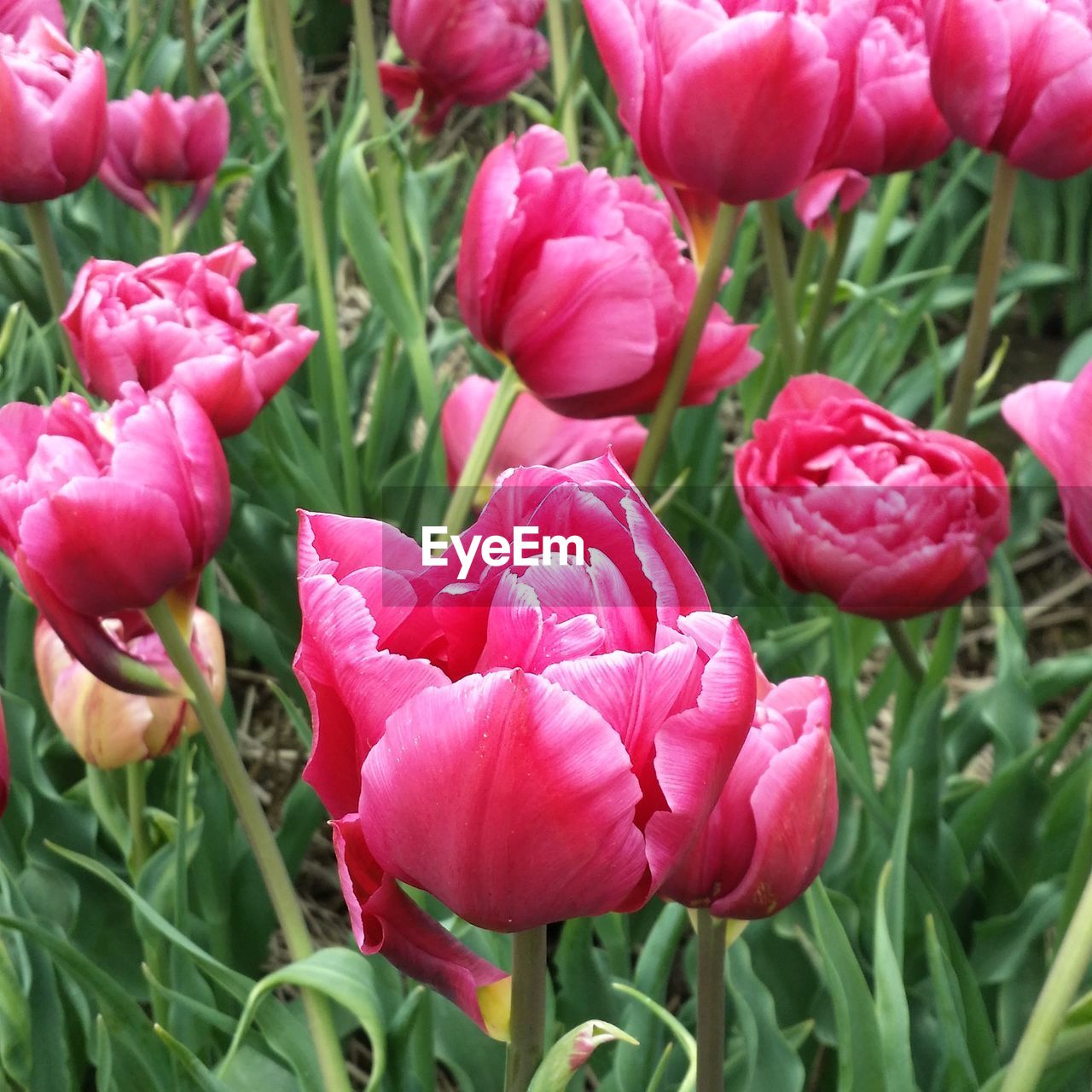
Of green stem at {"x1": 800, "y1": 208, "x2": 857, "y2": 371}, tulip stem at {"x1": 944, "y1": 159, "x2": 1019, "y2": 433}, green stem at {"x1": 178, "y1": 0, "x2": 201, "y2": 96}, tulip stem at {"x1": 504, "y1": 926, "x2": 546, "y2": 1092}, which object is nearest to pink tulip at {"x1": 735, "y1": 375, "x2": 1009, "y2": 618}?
tulip stem at {"x1": 944, "y1": 159, "x2": 1019, "y2": 433}

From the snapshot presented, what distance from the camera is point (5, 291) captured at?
90cm

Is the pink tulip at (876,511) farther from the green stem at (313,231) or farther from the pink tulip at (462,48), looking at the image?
the pink tulip at (462,48)

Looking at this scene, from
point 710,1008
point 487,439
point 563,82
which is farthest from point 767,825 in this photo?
point 563,82

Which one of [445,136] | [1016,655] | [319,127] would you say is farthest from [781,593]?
[319,127]

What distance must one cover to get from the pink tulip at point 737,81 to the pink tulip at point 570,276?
0.11 feet

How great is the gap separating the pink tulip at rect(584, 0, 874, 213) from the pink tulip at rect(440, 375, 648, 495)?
0.47 ft

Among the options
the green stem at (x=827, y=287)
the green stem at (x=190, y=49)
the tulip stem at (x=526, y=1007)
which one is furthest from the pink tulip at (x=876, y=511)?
the green stem at (x=190, y=49)

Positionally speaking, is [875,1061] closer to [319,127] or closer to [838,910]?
[838,910]

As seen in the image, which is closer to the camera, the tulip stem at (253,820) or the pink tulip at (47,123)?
the tulip stem at (253,820)

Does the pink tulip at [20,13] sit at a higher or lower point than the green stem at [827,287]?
higher

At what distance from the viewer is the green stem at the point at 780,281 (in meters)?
0.59

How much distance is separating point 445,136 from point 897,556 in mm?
1295

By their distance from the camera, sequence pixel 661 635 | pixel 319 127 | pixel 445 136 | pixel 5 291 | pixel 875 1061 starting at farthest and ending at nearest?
pixel 319 127, pixel 445 136, pixel 5 291, pixel 875 1061, pixel 661 635

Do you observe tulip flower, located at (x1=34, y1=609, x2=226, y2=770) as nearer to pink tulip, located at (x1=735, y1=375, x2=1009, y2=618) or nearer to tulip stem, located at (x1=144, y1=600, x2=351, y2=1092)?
tulip stem, located at (x1=144, y1=600, x2=351, y2=1092)
